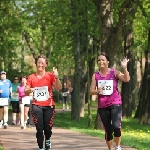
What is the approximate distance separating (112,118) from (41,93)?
1.44 meters

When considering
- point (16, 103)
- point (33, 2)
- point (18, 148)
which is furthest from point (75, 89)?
point (18, 148)

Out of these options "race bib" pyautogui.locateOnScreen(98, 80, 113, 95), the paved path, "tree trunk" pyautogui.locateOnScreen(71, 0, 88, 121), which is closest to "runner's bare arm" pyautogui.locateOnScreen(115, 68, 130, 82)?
"race bib" pyautogui.locateOnScreen(98, 80, 113, 95)

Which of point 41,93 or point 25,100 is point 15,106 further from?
point 41,93

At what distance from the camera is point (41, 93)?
34.4ft

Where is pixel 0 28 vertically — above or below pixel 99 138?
above

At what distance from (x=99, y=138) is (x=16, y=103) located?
6.12 meters

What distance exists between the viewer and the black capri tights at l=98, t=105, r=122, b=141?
33.8ft

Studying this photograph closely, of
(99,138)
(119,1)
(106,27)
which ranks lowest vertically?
(99,138)

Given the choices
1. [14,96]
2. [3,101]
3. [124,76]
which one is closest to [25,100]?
[3,101]

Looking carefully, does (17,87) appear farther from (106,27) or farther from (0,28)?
(0,28)

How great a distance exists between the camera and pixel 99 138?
15.0 m

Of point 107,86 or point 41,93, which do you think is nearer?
point 107,86

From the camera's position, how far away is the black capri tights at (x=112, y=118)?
405 inches

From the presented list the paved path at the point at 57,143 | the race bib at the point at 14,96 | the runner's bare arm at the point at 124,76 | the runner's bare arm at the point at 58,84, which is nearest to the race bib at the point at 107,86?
the runner's bare arm at the point at 124,76
